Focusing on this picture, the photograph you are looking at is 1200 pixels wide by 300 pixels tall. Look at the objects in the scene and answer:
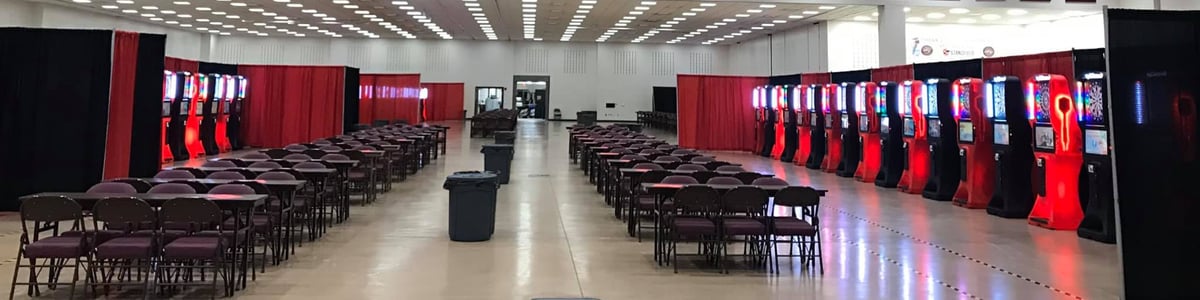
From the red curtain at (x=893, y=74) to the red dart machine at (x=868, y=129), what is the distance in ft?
2.56

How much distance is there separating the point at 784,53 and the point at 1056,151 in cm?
2194

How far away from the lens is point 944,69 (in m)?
12.4

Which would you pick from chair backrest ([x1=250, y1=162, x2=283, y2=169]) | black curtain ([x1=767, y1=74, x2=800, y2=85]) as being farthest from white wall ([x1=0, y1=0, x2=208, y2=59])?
black curtain ([x1=767, y1=74, x2=800, y2=85])

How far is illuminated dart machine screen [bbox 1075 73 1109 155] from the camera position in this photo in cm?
766

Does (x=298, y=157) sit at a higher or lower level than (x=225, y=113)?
lower

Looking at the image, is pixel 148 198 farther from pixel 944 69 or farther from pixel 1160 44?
pixel 944 69

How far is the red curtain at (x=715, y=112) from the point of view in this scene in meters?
21.5

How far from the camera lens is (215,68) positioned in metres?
17.8

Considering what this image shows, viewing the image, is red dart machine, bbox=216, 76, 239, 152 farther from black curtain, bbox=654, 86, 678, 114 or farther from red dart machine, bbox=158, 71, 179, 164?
black curtain, bbox=654, 86, 678, 114

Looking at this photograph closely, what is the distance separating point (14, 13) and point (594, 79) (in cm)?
2555

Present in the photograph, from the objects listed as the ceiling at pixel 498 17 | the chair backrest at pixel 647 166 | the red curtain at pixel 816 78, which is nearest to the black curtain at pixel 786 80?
the red curtain at pixel 816 78

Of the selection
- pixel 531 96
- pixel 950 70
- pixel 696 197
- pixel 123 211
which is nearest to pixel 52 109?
pixel 123 211

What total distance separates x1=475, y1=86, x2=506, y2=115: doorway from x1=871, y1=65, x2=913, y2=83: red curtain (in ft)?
89.5

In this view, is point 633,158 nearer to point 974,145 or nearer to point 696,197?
point 696,197
